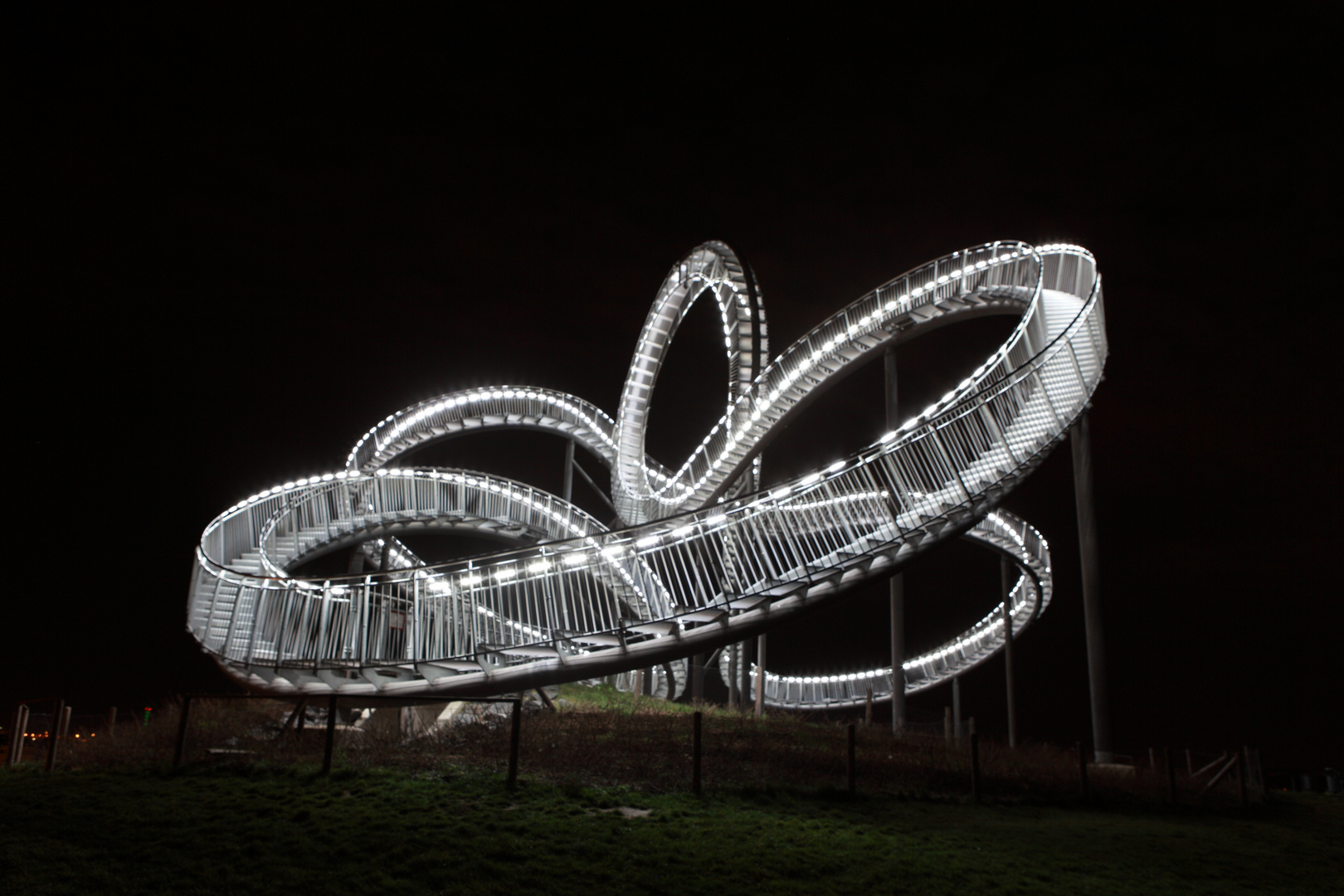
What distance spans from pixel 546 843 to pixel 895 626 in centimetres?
1309

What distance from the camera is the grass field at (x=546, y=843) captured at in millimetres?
7438

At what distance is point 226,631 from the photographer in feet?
48.1

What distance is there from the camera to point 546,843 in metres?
8.25

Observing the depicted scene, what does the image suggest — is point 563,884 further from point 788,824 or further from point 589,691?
point 589,691

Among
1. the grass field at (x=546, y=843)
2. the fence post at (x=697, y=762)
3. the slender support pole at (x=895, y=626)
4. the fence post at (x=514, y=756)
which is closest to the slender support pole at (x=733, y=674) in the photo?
the slender support pole at (x=895, y=626)

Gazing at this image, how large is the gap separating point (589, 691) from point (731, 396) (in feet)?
28.2

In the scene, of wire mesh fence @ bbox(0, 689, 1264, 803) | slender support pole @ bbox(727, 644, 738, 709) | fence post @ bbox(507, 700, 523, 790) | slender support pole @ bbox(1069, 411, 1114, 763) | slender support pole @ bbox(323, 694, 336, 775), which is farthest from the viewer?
slender support pole @ bbox(727, 644, 738, 709)

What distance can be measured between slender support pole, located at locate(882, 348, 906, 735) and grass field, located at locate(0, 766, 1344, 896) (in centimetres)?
788

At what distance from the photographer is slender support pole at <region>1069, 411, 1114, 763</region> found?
57.5 feet

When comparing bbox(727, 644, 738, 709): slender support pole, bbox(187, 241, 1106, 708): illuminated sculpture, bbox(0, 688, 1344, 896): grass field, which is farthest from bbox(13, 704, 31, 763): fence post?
bbox(727, 644, 738, 709): slender support pole

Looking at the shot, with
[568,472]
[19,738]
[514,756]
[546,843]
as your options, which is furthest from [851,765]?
[568,472]

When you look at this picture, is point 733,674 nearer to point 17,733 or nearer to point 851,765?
point 851,765

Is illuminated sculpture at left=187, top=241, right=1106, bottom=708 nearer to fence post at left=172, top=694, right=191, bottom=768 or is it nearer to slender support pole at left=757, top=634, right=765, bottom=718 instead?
fence post at left=172, top=694, right=191, bottom=768

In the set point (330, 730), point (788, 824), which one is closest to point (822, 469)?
point (788, 824)
